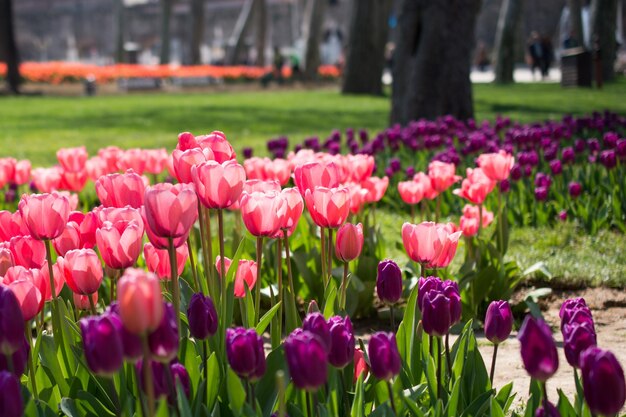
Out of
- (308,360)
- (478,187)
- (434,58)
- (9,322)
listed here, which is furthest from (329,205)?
(434,58)

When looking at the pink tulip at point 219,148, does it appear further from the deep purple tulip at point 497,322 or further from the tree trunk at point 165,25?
the tree trunk at point 165,25

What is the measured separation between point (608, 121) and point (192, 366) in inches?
265

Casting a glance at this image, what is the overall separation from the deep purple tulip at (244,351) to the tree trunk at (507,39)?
78.1 ft

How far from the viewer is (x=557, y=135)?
7559 millimetres

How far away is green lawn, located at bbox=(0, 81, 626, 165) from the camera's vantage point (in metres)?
13.4

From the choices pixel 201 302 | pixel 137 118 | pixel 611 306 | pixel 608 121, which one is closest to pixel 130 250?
pixel 201 302

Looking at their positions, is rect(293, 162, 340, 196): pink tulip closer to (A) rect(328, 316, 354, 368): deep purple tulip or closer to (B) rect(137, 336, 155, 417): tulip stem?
(A) rect(328, 316, 354, 368): deep purple tulip

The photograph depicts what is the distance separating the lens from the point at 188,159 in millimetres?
2453

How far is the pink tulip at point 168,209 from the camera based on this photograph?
197 cm

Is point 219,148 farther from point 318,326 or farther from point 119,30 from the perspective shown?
point 119,30

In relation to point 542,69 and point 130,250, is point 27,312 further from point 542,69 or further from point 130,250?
point 542,69

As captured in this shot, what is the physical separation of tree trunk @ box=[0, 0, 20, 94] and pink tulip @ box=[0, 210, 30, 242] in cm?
2262

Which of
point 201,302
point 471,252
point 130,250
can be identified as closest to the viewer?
point 201,302

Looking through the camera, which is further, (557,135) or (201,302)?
(557,135)
